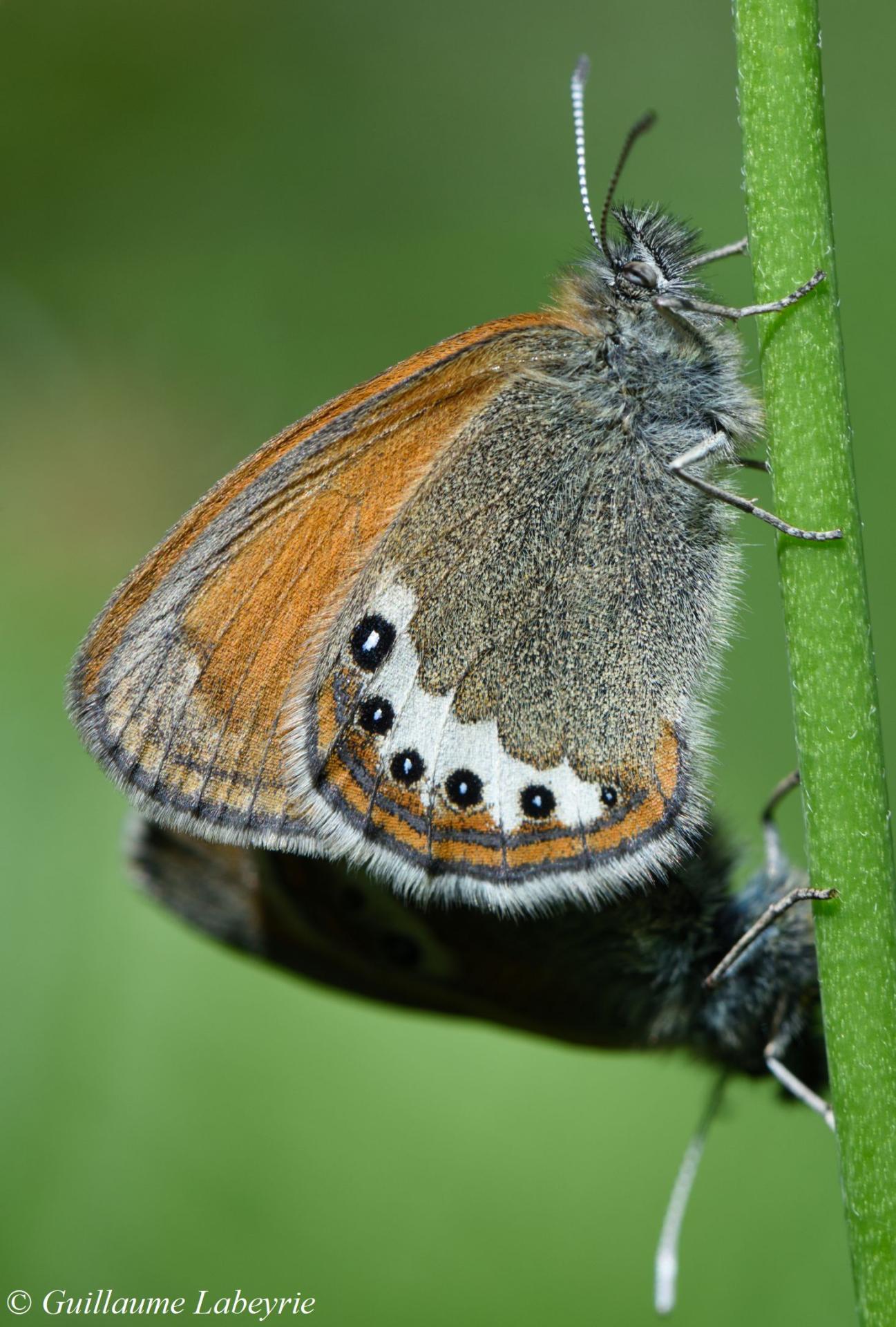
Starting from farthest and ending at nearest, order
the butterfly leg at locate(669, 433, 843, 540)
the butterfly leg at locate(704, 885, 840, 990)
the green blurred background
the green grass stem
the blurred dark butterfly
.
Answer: the green blurred background → the blurred dark butterfly → the butterfly leg at locate(669, 433, 843, 540) → the butterfly leg at locate(704, 885, 840, 990) → the green grass stem

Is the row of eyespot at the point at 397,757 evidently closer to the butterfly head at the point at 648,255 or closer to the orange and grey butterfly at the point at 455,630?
the orange and grey butterfly at the point at 455,630

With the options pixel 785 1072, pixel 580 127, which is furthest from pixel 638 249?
pixel 785 1072

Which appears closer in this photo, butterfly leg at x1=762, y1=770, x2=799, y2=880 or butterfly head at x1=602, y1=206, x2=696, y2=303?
butterfly head at x1=602, y1=206, x2=696, y2=303

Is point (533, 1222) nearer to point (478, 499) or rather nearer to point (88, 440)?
point (478, 499)

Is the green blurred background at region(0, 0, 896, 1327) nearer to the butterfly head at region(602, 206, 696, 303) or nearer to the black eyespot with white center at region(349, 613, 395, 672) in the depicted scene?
the black eyespot with white center at region(349, 613, 395, 672)

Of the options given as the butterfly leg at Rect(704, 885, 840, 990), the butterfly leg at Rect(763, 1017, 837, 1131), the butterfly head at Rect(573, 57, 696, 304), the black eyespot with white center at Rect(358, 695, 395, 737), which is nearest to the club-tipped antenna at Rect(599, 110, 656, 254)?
the butterfly head at Rect(573, 57, 696, 304)

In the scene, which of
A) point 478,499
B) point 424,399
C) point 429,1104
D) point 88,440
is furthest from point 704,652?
point 88,440

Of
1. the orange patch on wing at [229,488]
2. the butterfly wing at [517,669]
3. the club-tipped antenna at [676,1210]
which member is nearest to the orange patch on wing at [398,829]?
the butterfly wing at [517,669]
